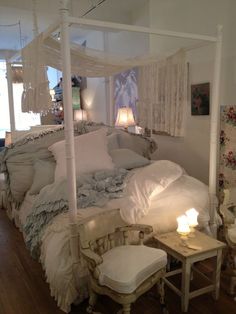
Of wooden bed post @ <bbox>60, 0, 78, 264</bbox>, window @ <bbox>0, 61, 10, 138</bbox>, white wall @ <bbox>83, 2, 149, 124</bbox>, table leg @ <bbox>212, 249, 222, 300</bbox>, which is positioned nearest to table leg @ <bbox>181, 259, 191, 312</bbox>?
table leg @ <bbox>212, 249, 222, 300</bbox>

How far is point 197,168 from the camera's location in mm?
3580

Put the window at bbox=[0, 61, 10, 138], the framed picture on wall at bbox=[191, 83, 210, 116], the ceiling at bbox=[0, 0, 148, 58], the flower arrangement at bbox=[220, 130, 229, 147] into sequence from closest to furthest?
the flower arrangement at bbox=[220, 130, 229, 147], the framed picture on wall at bbox=[191, 83, 210, 116], the ceiling at bbox=[0, 0, 148, 58], the window at bbox=[0, 61, 10, 138]

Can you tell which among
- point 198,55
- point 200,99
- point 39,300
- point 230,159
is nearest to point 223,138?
point 230,159

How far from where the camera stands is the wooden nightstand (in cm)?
201

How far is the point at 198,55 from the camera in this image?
3436 millimetres

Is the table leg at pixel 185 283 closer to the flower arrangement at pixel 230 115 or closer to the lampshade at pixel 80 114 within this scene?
the flower arrangement at pixel 230 115

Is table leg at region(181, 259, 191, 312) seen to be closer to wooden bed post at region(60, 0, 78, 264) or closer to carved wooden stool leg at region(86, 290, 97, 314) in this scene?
carved wooden stool leg at region(86, 290, 97, 314)

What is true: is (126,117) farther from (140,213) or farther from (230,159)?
(140,213)

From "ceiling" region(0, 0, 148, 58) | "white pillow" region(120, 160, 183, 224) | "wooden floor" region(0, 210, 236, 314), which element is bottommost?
"wooden floor" region(0, 210, 236, 314)

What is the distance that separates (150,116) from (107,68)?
84 centimetres

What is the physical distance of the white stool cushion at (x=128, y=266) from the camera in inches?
68.4

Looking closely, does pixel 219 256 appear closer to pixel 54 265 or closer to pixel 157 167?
pixel 157 167

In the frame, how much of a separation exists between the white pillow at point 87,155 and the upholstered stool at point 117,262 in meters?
1.07

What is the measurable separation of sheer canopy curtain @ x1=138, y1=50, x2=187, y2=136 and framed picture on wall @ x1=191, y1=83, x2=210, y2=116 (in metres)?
0.37
